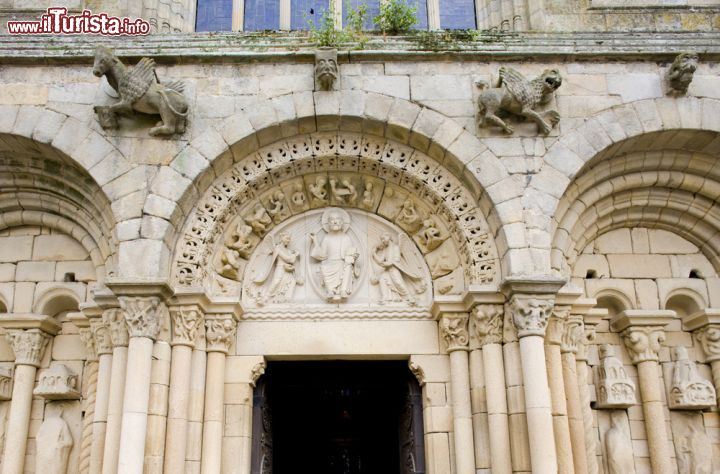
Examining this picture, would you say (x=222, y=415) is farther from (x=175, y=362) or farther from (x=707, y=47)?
(x=707, y=47)

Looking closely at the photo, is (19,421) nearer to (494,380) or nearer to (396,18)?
(494,380)

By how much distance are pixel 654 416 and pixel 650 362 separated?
0.57 metres

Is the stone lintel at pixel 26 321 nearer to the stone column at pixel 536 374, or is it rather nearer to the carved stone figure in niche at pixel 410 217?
the carved stone figure in niche at pixel 410 217

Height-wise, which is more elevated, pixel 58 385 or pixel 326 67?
pixel 326 67

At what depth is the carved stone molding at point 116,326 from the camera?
6516 millimetres

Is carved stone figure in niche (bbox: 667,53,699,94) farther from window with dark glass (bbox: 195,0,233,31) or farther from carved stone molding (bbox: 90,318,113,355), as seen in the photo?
carved stone molding (bbox: 90,318,113,355)

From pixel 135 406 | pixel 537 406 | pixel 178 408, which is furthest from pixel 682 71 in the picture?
pixel 135 406

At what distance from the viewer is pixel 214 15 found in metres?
9.19

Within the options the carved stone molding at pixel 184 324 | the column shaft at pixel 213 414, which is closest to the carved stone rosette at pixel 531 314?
the column shaft at pixel 213 414

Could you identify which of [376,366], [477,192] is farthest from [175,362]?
[477,192]

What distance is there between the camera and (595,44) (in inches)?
289

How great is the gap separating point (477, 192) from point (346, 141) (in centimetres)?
153

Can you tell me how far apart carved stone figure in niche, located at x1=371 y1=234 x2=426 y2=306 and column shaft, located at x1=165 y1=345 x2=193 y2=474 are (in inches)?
84.8

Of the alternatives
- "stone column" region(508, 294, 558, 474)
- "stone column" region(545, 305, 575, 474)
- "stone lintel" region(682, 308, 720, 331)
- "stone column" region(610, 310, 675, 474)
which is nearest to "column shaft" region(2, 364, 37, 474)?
"stone column" region(508, 294, 558, 474)
